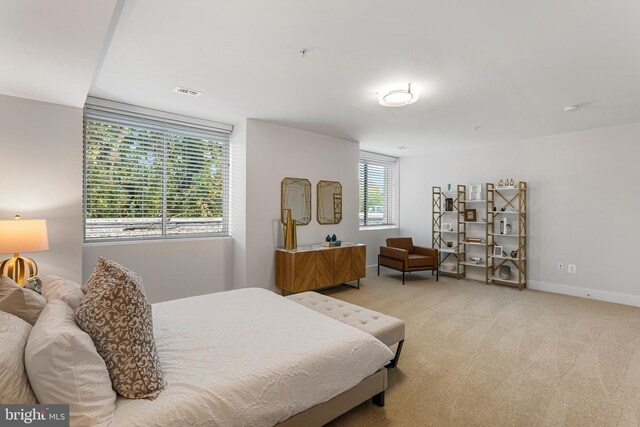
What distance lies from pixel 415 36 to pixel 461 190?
4.49 metres

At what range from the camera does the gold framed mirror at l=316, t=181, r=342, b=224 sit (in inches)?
202

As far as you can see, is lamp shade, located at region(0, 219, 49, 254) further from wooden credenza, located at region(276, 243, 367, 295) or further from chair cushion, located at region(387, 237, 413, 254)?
chair cushion, located at region(387, 237, 413, 254)

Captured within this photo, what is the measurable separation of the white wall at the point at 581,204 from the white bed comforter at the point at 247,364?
14.6 feet

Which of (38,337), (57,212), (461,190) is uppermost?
(461,190)

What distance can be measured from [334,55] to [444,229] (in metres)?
4.77

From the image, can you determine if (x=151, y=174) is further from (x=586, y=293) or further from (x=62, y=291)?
(x=586, y=293)

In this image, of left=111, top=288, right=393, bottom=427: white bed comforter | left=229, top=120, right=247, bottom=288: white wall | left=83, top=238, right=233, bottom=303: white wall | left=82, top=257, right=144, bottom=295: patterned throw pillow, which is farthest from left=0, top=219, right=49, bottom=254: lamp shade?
left=229, top=120, right=247, bottom=288: white wall

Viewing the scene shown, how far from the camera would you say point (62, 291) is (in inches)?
67.0

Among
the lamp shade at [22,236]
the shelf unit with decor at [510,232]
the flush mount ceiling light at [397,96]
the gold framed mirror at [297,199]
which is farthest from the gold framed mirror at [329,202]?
the lamp shade at [22,236]

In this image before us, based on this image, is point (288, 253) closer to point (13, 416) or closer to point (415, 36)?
point (415, 36)

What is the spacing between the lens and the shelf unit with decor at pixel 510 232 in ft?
16.9

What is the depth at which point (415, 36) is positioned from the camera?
2213 millimetres

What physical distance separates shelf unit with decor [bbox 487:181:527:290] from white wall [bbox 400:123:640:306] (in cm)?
11

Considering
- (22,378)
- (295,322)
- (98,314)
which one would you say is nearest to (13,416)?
(22,378)
